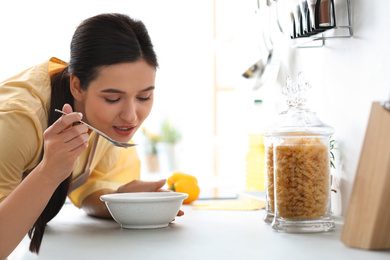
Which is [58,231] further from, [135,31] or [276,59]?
[276,59]

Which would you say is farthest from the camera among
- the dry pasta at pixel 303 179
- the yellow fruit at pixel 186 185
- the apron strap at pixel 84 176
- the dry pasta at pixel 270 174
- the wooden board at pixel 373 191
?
the yellow fruit at pixel 186 185

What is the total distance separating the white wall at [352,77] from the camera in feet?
3.32

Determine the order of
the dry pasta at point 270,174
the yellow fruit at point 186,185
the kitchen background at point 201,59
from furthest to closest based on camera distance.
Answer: the kitchen background at point 201,59
the yellow fruit at point 186,185
the dry pasta at point 270,174

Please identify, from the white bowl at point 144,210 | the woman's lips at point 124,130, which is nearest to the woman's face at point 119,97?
the woman's lips at point 124,130

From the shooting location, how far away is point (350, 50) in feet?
3.79

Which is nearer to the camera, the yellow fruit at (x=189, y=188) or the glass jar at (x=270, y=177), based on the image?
the glass jar at (x=270, y=177)

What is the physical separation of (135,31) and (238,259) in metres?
0.80

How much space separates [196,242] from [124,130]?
506 mm

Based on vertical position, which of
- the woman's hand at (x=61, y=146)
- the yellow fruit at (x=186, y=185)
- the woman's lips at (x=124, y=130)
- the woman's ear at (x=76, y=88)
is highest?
the woman's ear at (x=76, y=88)

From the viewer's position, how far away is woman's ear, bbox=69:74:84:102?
131 cm

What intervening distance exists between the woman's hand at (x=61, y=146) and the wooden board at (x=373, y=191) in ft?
1.83

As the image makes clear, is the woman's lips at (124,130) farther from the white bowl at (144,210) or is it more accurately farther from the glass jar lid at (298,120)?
the glass jar lid at (298,120)

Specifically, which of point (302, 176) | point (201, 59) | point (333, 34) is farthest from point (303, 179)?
point (201, 59)

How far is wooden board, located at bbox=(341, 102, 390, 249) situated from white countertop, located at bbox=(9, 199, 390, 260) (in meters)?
0.03
